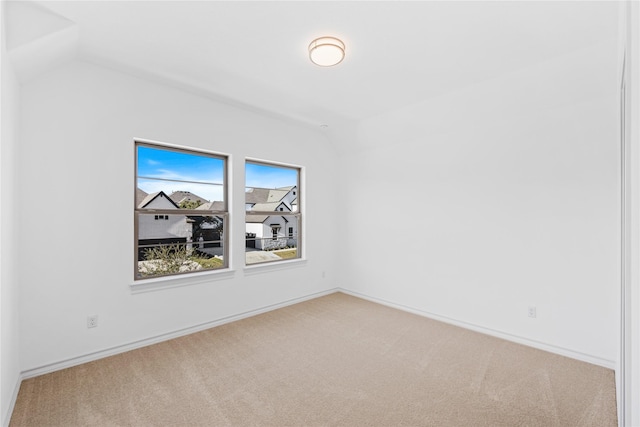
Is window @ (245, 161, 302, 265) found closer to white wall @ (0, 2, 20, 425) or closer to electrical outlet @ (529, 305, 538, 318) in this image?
white wall @ (0, 2, 20, 425)

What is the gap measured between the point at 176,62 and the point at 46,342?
2644 mm

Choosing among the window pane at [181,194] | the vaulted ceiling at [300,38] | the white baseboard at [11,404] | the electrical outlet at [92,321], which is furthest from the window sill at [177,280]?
the vaulted ceiling at [300,38]

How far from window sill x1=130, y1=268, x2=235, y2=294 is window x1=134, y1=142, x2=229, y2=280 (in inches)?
4.9

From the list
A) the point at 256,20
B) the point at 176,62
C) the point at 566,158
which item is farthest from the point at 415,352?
the point at 176,62

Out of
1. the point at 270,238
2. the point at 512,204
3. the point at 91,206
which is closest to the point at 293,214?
the point at 270,238

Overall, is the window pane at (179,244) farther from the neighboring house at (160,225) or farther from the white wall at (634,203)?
the white wall at (634,203)

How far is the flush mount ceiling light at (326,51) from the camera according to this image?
7.47ft

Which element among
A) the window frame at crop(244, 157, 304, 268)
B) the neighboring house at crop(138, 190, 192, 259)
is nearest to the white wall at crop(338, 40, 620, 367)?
the window frame at crop(244, 157, 304, 268)

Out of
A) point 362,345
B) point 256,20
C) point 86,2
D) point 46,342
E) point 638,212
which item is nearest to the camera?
point 638,212

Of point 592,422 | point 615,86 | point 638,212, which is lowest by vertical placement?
point 592,422

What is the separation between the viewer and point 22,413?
1.98 m

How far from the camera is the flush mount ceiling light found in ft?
7.47

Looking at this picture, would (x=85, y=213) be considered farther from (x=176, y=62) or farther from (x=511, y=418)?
(x=511, y=418)

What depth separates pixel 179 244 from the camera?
341 cm
